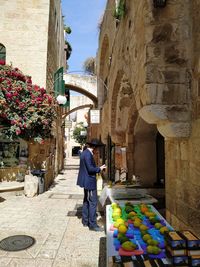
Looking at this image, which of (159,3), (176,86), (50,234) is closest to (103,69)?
(50,234)

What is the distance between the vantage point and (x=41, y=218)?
6195 mm

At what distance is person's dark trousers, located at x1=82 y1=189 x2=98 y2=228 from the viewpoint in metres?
5.22

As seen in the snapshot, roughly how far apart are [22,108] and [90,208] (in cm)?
461

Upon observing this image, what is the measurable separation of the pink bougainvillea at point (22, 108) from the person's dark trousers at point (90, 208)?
12.8 ft

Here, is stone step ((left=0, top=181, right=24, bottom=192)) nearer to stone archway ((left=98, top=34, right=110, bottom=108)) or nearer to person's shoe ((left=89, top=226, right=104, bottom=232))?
person's shoe ((left=89, top=226, right=104, bottom=232))

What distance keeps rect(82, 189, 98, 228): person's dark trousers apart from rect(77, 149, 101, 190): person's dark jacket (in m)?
0.17

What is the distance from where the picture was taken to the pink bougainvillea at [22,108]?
8.36 m

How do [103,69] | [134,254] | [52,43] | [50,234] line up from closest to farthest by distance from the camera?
[134,254], [50,234], [52,43], [103,69]

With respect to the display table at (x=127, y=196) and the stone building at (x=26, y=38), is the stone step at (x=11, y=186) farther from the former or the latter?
the display table at (x=127, y=196)

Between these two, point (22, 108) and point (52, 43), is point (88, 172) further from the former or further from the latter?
point (52, 43)

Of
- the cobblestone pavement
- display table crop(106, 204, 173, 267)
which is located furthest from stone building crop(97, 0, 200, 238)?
the cobblestone pavement

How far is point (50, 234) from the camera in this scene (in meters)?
5.04

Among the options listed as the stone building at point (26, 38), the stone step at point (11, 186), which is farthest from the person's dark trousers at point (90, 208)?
the stone building at point (26, 38)

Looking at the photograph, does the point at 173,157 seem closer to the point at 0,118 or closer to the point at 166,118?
the point at 166,118
